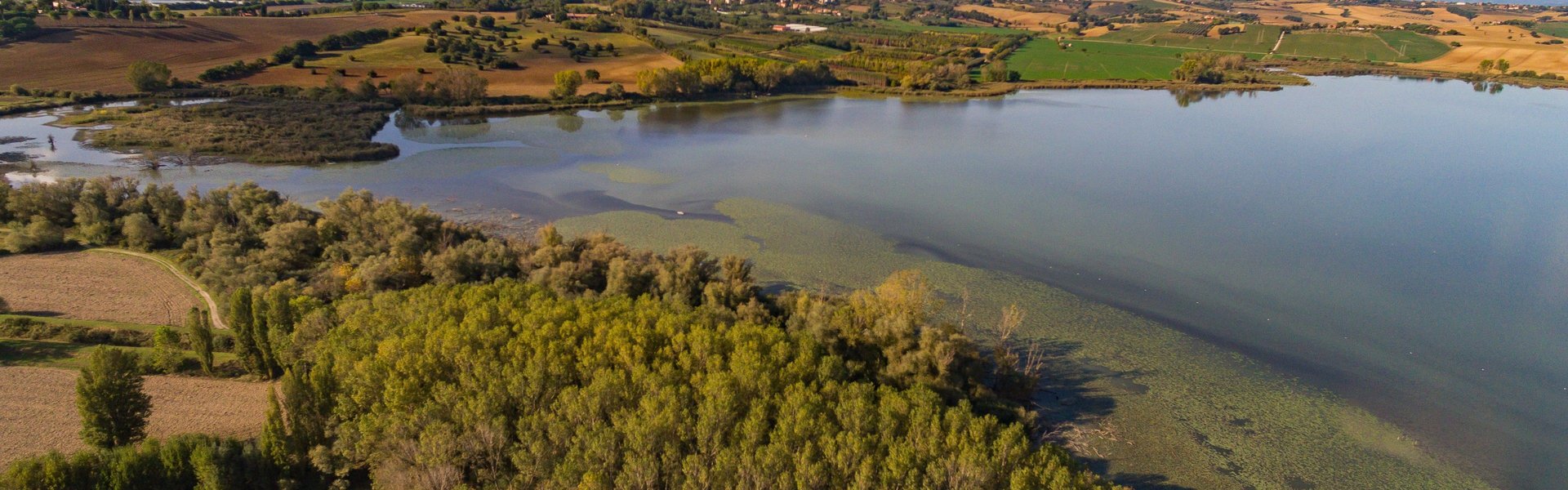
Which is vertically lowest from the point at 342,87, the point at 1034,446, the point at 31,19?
the point at 1034,446

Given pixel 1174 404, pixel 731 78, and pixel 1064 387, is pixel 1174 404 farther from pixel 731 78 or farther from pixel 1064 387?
pixel 731 78

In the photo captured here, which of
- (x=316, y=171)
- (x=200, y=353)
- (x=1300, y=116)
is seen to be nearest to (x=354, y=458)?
(x=200, y=353)

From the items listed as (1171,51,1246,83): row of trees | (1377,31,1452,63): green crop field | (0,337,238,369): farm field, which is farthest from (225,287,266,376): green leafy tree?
(1377,31,1452,63): green crop field

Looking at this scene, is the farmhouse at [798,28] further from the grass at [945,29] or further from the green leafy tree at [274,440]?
the green leafy tree at [274,440]

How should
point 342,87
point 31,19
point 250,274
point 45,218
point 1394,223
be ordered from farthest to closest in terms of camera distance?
1. point 31,19
2. point 342,87
3. point 1394,223
4. point 45,218
5. point 250,274

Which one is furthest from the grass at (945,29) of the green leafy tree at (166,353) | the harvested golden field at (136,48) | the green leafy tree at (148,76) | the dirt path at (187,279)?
the green leafy tree at (166,353)

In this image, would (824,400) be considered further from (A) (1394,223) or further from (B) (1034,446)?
(A) (1394,223)

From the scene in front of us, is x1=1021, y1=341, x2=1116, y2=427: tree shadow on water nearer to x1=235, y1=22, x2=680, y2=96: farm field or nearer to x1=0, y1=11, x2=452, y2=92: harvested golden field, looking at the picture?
x1=235, y1=22, x2=680, y2=96: farm field
